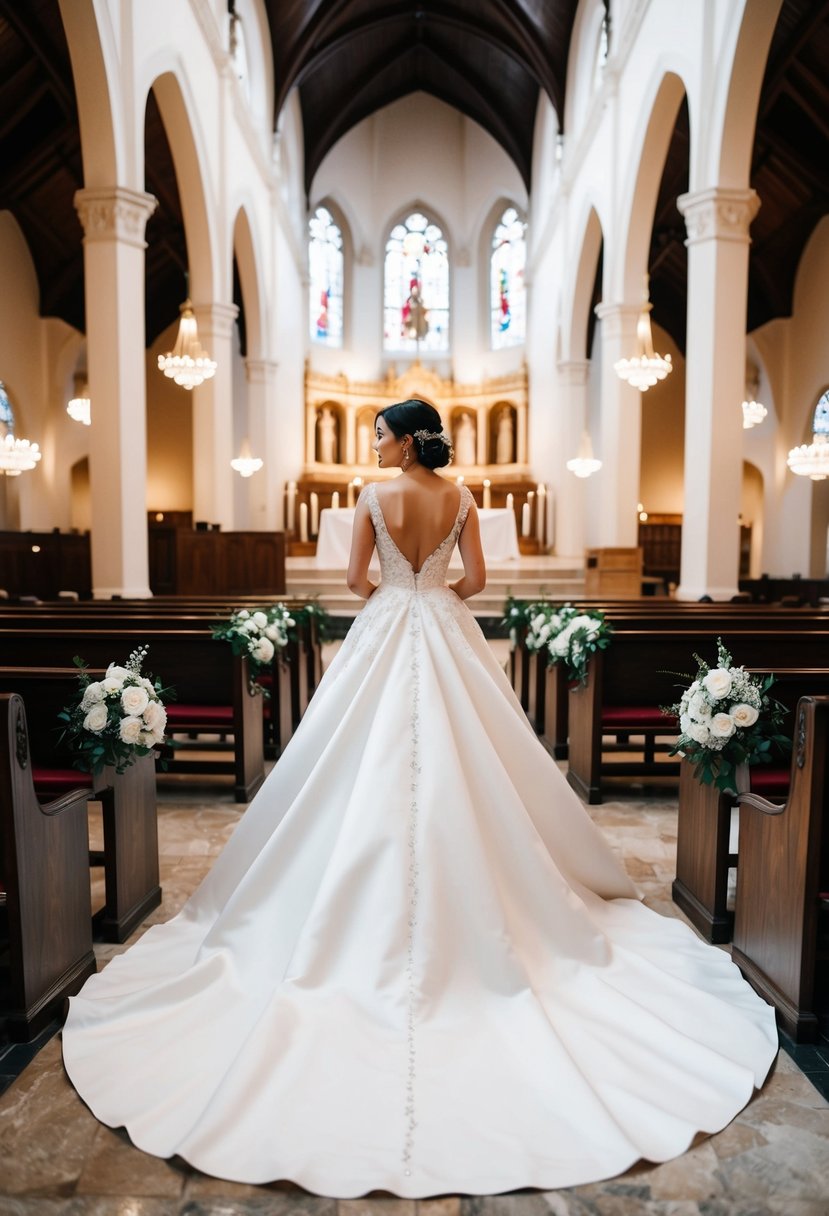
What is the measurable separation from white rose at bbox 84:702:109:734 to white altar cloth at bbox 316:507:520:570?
10.3m

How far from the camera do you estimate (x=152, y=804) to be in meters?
3.39

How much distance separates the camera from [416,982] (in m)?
2.25

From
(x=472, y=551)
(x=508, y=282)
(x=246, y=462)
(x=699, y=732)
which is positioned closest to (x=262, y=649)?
(x=472, y=551)

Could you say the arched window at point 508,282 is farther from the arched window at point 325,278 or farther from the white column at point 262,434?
the white column at point 262,434

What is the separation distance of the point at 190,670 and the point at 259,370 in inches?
448

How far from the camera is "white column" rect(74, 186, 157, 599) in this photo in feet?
25.7

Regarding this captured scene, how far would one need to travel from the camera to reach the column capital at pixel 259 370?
15203mm

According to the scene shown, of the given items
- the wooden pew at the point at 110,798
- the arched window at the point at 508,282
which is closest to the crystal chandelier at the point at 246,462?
the arched window at the point at 508,282

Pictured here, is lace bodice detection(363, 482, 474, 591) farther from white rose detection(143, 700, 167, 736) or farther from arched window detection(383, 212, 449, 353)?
arched window detection(383, 212, 449, 353)

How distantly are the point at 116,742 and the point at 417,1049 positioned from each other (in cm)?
147

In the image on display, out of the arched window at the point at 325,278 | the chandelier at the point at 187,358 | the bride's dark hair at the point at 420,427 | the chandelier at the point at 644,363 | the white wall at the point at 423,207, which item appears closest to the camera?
the bride's dark hair at the point at 420,427

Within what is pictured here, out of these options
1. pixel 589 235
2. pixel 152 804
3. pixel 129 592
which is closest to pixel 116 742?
pixel 152 804

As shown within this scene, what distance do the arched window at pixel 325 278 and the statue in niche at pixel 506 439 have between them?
4.32 metres

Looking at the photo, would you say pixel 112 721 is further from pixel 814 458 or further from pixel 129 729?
pixel 814 458
